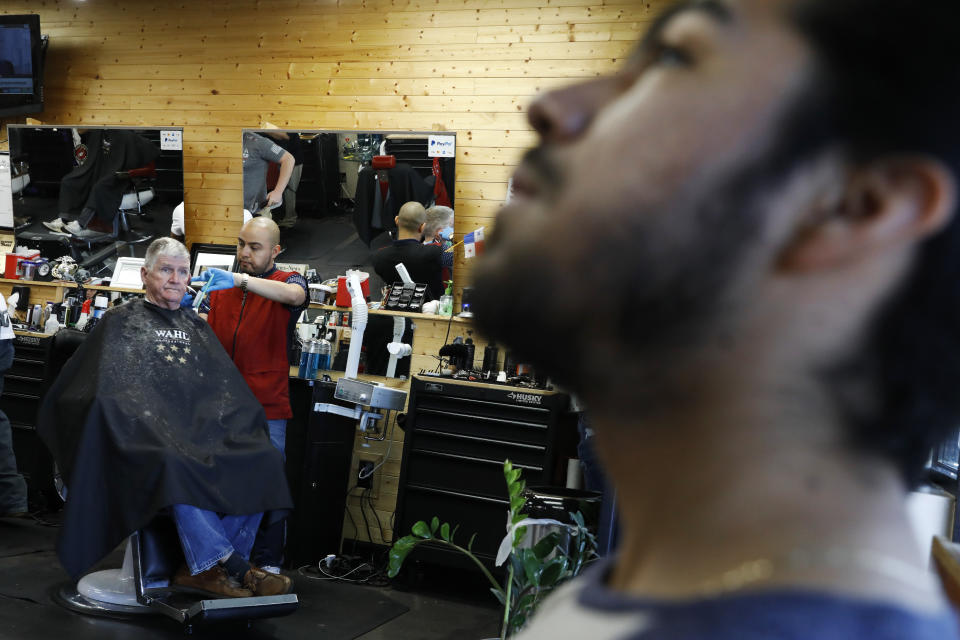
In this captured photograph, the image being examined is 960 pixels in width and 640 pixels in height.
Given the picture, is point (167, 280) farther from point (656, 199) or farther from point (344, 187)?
point (656, 199)

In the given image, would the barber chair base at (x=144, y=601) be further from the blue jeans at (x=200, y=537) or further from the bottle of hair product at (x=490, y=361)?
the bottle of hair product at (x=490, y=361)

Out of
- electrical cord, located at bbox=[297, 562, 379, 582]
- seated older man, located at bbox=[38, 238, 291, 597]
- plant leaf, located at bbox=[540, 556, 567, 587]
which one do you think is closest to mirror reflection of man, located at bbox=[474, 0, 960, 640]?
plant leaf, located at bbox=[540, 556, 567, 587]

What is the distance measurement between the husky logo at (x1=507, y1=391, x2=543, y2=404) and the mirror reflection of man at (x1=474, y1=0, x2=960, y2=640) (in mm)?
4084

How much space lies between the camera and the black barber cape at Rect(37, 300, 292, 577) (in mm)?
3471

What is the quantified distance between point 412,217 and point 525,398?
4.75ft

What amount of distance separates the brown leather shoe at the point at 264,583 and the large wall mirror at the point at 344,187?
2.10 meters

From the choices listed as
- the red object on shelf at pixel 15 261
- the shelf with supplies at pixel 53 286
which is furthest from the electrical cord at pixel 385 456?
the red object on shelf at pixel 15 261

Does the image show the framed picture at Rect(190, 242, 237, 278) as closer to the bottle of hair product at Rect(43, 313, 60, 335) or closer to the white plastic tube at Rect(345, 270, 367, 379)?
the bottle of hair product at Rect(43, 313, 60, 335)

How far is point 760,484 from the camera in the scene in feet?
1.25

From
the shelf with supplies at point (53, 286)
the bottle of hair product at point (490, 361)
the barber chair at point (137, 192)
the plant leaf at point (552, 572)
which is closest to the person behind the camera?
the plant leaf at point (552, 572)

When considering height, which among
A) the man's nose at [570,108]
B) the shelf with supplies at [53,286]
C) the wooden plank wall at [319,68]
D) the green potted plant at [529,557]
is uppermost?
the wooden plank wall at [319,68]

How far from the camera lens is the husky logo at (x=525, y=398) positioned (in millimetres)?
4477

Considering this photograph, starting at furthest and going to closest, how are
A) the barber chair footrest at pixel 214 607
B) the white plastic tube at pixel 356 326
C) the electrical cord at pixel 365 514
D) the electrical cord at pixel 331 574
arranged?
the electrical cord at pixel 365 514
the white plastic tube at pixel 356 326
the electrical cord at pixel 331 574
the barber chair footrest at pixel 214 607

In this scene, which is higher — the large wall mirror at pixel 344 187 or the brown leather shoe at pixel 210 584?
the large wall mirror at pixel 344 187
